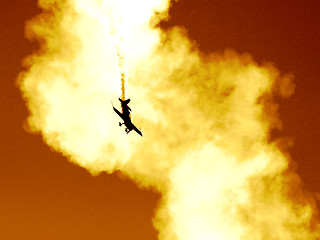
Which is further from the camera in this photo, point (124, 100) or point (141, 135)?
point (141, 135)

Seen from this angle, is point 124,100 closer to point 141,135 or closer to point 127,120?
point 127,120

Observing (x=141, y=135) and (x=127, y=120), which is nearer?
(x=127, y=120)

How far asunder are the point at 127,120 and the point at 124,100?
2118 mm

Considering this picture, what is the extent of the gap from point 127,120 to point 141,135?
2.58 m

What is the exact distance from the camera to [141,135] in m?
30.3

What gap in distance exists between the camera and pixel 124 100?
87.5 ft

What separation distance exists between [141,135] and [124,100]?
4613 millimetres

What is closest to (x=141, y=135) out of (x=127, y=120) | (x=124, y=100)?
(x=127, y=120)

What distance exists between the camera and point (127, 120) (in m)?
28.2
